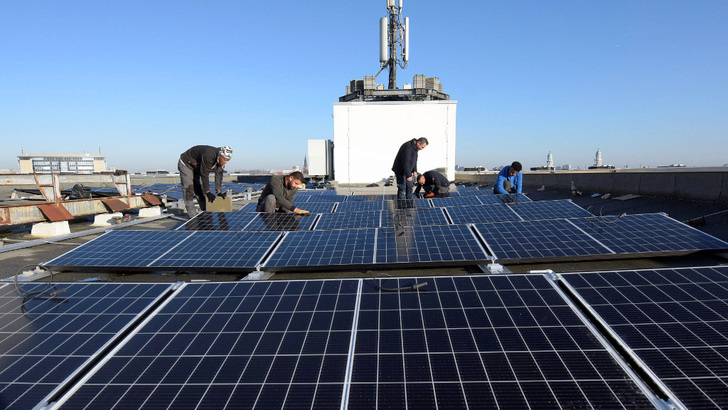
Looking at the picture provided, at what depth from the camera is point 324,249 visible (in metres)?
5.26

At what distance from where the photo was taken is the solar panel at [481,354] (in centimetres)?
203

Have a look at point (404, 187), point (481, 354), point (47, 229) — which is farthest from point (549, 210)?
point (47, 229)

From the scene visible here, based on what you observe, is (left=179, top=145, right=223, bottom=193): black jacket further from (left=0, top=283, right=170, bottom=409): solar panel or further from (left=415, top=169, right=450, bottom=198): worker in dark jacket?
(left=415, top=169, right=450, bottom=198): worker in dark jacket

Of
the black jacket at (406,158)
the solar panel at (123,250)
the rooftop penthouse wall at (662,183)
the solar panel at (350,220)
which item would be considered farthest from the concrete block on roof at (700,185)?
the solar panel at (123,250)

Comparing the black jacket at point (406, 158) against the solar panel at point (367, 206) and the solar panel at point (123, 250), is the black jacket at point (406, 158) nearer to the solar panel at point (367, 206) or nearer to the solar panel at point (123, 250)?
the solar panel at point (367, 206)

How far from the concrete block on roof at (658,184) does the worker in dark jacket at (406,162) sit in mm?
9271

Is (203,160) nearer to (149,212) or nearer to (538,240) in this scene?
(149,212)

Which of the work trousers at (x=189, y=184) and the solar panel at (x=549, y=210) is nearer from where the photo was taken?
the solar panel at (x=549, y=210)

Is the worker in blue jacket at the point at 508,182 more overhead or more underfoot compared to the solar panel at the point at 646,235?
more overhead

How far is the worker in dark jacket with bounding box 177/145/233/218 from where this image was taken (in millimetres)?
9266

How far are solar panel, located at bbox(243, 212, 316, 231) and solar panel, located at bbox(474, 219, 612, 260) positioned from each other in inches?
153

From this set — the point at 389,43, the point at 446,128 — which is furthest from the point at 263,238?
the point at 389,43

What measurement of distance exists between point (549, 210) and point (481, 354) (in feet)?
21.1

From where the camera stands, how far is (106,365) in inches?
95.4
